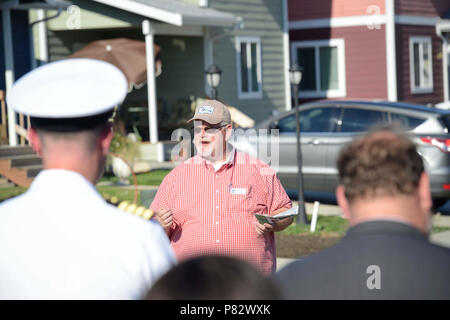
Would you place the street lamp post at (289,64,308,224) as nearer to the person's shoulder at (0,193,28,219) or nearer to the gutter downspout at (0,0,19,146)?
the gutter downspout at (0,0,19,146)

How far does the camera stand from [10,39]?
1659cm

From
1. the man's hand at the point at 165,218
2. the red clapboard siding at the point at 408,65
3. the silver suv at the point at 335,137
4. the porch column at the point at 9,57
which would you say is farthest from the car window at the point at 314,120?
the red clapboard siding at the point at 408,65

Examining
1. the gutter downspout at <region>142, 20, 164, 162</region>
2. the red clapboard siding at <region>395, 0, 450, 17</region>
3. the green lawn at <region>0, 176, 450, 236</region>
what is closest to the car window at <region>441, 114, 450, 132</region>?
the green lawn at <region>0, 176, 450, 236</region>

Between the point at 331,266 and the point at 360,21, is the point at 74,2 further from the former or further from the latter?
the point at 331,266

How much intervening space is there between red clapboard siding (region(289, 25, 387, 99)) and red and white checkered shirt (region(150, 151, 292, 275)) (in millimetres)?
19897

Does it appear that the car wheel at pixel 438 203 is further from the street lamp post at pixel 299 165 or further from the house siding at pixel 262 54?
the house siding at pixel 262 54

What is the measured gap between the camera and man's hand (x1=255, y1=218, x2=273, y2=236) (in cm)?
469

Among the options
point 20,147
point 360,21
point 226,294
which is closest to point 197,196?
point 226,294

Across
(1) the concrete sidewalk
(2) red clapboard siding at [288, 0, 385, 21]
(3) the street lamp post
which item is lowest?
(1) the concrete sidewalk

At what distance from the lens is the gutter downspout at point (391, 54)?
931 inches

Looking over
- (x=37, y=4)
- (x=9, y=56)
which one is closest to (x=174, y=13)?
(x=37, y=4)

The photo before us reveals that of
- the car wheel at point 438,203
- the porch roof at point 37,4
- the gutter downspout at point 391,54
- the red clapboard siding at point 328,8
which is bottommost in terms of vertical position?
the car wheel at point 438,203

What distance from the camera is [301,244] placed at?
32.8ft

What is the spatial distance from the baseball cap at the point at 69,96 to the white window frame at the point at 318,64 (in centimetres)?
2276
